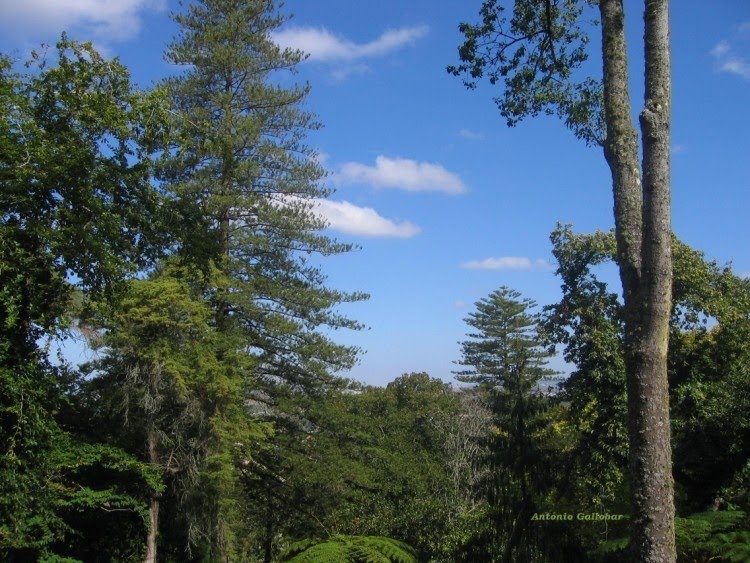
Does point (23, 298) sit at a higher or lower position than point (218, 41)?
lower

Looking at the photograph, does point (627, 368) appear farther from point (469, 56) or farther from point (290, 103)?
point (290, 103)

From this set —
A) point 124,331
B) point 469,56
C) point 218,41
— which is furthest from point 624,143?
point 218,41

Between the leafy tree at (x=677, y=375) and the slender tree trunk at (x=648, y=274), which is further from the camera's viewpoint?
the leafy tree at (x=677, y=375)

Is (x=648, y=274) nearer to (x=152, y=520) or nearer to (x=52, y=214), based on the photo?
(x=52, y=214)

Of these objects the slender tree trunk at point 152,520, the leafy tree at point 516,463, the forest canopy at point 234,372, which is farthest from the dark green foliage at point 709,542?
the slender tree trunk at point 152,520

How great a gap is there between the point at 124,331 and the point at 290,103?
7.74 metres

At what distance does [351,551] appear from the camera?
6086 mm

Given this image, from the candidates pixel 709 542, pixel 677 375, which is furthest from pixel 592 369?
pixel 709 542

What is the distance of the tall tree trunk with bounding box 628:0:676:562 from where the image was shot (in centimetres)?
381

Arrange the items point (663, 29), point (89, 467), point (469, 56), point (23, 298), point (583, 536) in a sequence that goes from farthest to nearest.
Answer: point (89, 467) < point (583, 536) < point (23, 298) < point (469, 56) < point (663, 29)

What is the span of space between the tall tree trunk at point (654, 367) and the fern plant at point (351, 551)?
2.61 metres

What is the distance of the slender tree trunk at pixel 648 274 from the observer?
3.83 meters

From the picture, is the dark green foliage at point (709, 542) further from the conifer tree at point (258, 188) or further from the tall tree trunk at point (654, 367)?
the conifer tree at point (258, 188)

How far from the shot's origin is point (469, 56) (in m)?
6.09
